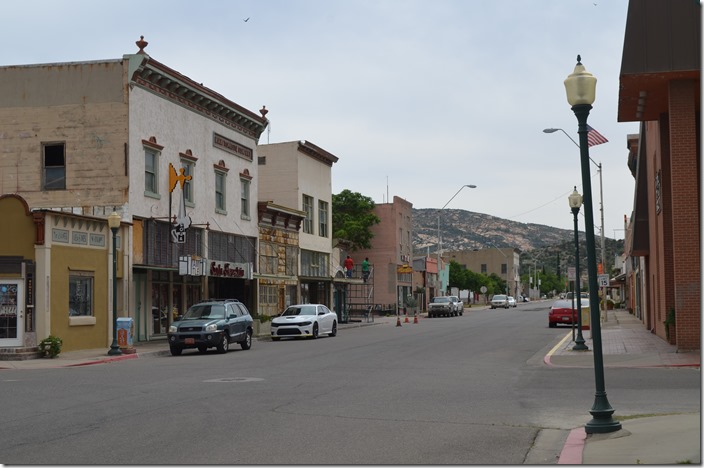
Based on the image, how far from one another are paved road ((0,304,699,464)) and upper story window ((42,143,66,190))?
11905 millimetres

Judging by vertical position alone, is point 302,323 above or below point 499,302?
above

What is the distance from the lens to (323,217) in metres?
55.1

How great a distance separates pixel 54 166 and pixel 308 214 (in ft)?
71.1

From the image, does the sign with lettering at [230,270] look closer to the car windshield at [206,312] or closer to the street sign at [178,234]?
the street sign at [178,234]

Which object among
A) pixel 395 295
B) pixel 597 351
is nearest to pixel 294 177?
pixel 395 295

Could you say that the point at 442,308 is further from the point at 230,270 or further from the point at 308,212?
the point at 230,270

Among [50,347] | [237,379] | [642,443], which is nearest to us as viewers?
[642,443]

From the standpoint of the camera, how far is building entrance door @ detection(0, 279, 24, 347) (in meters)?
26.5

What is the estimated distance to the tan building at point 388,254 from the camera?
7569 cm

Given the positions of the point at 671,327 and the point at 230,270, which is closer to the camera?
the point at 671,327

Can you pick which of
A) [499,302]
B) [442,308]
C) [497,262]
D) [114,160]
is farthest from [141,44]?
[497,262]

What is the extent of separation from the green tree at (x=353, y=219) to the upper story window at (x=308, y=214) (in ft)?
65.2

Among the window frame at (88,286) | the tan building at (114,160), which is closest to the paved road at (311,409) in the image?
the window frame at (88,286)

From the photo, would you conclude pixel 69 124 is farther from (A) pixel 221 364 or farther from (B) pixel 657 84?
(B) pixel 657 84
